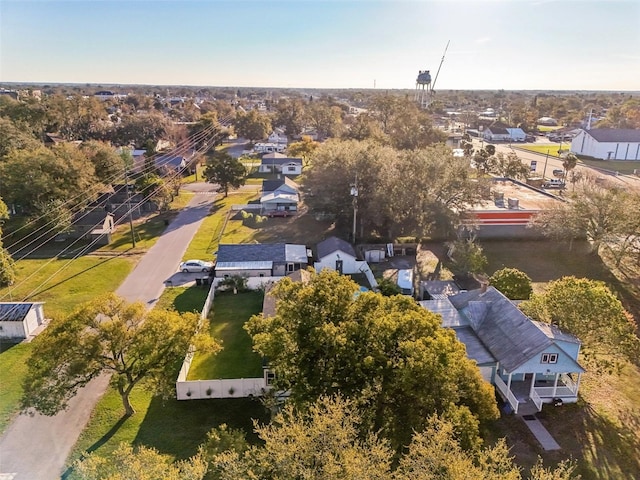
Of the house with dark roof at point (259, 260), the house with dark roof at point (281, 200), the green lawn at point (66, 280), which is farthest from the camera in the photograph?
the house with dark roof at point (281, 200)

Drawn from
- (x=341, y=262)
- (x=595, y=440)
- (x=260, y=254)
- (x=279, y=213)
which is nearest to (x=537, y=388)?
(x=595, y=440)

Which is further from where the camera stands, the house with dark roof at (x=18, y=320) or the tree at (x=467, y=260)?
the tree at (x=467, y=260)

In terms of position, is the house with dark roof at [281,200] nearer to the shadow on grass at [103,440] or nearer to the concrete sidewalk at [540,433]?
the shadow on grass at [103,440]

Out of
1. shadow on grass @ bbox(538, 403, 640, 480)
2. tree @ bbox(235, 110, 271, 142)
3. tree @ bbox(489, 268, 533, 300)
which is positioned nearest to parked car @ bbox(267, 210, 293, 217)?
tree @ bbox(489, 268, 533, 300)

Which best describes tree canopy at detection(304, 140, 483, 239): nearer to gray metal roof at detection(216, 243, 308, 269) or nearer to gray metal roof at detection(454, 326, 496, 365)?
gray metal roof at detection(216, 243, 308, 269)

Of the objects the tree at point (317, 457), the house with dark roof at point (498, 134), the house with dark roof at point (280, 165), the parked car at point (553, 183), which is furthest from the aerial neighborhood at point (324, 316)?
the house with dark roof at point (498, 134)

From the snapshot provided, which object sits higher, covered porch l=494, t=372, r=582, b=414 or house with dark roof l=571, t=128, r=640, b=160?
house with dark roof l=571, t=128, r=640, b=160

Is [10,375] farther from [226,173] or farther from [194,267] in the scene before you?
[226,173]
